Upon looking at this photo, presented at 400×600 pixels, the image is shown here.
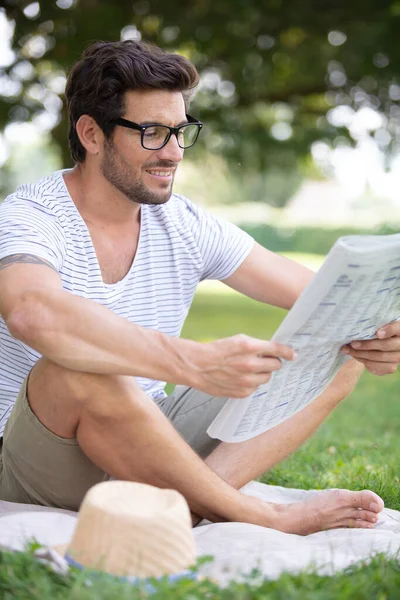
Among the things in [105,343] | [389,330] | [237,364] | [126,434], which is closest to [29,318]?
[105,343]

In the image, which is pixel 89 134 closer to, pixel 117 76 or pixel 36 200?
pixel 117 76

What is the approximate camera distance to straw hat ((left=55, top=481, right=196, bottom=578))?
1.74m

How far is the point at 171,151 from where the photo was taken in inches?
107

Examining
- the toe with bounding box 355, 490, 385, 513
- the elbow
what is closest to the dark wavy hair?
the elbow

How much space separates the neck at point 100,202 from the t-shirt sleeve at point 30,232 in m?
0.22

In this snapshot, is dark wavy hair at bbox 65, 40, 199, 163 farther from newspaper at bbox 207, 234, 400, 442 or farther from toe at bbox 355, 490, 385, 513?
toe at bbox 355, 490, 385, 513

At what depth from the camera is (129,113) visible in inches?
109

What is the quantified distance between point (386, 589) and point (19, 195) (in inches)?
57.1

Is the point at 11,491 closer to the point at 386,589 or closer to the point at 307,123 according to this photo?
the point at 386,589

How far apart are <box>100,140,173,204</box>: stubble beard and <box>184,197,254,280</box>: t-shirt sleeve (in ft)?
0.71

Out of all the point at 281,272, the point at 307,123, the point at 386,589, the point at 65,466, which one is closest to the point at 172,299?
the point at 281,272

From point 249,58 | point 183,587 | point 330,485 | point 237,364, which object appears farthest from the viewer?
point 249,58

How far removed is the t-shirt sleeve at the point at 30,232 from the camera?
230cm

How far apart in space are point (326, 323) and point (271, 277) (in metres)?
0.94
